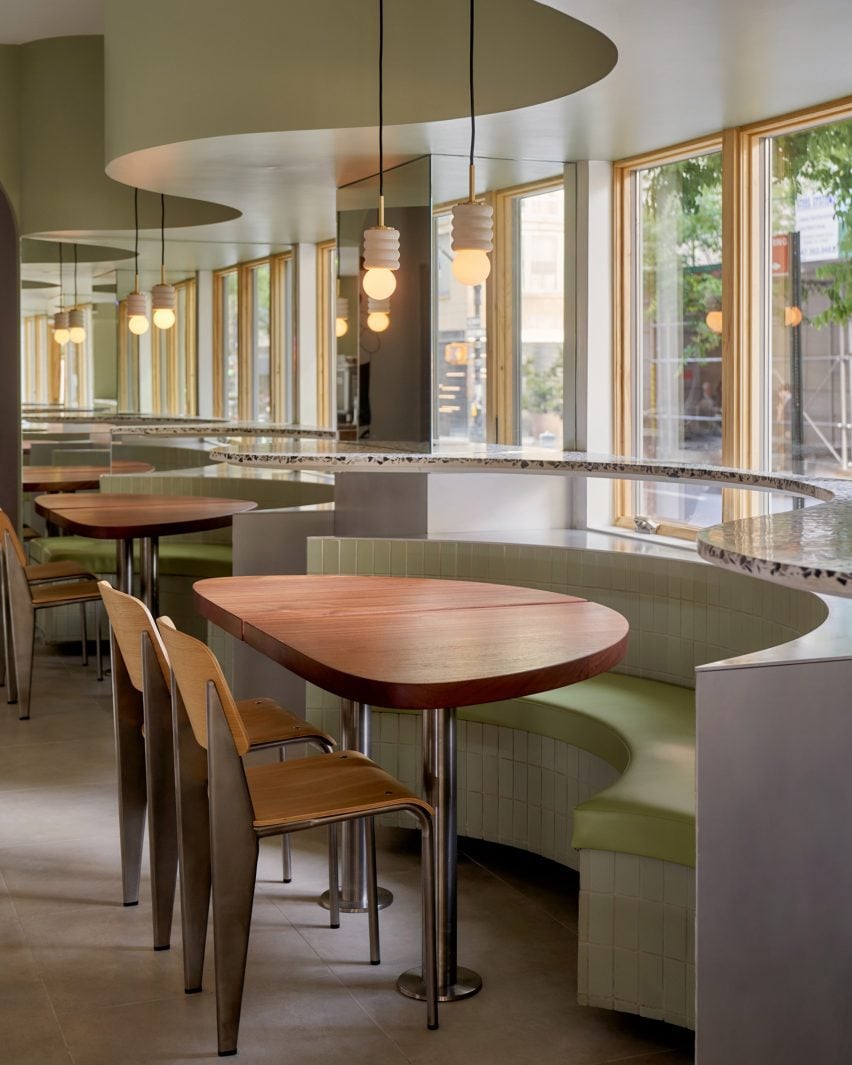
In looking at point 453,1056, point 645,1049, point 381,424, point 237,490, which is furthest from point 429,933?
point 237,490

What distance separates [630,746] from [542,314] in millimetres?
2699

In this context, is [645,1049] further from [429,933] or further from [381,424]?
[381,424]

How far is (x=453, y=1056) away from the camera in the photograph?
267 centimetres

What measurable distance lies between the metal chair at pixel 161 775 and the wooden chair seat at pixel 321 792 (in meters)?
0.18

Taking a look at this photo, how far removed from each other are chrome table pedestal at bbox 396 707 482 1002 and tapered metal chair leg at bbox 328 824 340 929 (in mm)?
358

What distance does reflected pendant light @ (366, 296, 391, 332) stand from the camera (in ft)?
17.1

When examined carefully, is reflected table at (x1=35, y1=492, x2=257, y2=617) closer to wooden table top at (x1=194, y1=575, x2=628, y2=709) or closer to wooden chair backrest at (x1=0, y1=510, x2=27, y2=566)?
wooden chair backrest at (x1=0, y1=510, x2=27, y2=566)

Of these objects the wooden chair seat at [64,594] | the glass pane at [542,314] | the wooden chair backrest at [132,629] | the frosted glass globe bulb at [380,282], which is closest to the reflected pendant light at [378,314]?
the glass pane at [542,314]

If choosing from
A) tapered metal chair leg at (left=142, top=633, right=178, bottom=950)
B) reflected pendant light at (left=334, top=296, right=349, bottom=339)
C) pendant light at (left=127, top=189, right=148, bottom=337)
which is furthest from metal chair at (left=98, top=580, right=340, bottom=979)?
pendant light at (left=127, top=189, right=148, bottom=337)

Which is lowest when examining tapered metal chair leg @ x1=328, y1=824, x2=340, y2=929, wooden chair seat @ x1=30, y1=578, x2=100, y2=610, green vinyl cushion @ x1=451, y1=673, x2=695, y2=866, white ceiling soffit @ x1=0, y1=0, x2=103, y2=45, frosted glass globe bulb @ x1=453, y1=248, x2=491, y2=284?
tapered metal chair leg @ x1=328, y1=824, x2=340, y2=929

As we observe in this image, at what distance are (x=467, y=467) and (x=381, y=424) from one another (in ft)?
3.61

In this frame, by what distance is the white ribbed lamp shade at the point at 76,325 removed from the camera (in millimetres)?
8352

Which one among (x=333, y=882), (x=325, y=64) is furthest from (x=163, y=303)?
(x=333, y=882)

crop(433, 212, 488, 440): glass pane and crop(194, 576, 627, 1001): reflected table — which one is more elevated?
crop(433, 212, 488, 440): glass pane
